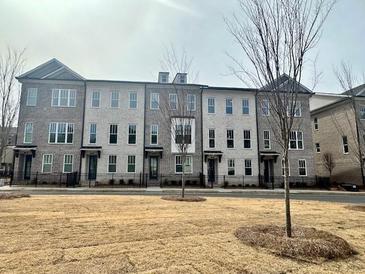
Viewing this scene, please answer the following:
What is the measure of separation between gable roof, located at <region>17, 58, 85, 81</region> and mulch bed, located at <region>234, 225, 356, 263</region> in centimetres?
2607

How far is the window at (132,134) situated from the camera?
27594mm

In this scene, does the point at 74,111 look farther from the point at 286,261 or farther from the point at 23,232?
the point at 286,261

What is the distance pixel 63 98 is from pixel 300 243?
27020 mm

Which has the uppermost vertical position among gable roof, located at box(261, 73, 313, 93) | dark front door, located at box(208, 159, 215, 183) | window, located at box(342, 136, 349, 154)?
window, located at box(342, 136, 349, 154)

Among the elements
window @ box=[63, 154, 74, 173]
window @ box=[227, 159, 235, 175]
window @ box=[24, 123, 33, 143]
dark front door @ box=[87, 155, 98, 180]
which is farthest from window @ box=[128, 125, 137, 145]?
window @ box=[227, 159, 235, 175]

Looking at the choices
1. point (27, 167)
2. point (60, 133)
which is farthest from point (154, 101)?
point (27, 167)

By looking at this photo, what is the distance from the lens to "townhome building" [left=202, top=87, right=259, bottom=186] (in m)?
28.2

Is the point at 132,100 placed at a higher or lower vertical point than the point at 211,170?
higher

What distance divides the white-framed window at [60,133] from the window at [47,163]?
1426 millimetres

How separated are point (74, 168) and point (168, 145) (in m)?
9.27

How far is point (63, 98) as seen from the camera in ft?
89.9

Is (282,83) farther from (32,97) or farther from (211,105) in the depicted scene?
(32,97)

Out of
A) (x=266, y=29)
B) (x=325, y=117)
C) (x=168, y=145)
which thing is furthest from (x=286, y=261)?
(x=325, y=117)

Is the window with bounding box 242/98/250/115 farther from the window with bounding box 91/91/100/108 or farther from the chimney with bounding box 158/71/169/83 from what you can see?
the window with bounding box 91/91/100/108
